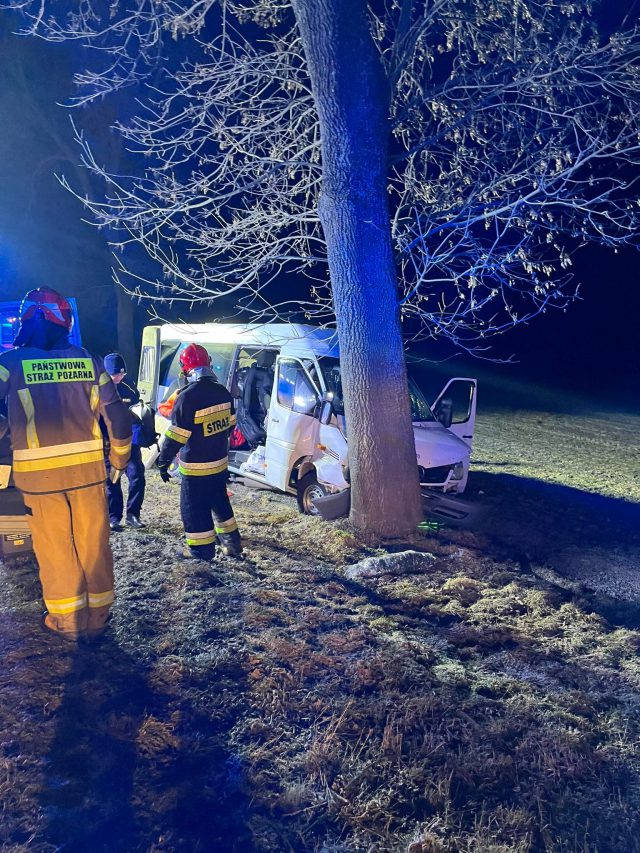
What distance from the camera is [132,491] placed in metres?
6.62

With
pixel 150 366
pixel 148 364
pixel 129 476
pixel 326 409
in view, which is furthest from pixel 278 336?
pixel 148 364

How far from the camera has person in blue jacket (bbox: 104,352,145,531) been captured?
6.31 m

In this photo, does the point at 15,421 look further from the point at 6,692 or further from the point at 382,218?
the point at 382,218

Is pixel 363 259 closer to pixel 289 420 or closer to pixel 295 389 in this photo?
pixel 295 389

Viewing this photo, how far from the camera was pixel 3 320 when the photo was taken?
29.5 ft

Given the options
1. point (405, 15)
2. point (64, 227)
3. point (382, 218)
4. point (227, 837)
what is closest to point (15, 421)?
point (227, 837)

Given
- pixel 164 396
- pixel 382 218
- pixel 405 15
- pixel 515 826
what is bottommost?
pixel 515 826

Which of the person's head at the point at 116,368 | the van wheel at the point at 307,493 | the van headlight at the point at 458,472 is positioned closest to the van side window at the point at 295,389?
the van wheel at the point at 307,493

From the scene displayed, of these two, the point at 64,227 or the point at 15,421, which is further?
the point at 64,227

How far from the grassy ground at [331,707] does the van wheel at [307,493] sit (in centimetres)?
137

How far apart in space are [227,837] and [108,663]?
4.98ft

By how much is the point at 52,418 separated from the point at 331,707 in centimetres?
234

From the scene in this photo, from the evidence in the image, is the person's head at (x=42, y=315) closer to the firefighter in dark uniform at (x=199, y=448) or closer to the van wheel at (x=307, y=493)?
the firefighter in dark uniform at (x=199, y=448)

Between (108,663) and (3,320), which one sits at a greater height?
(3,320)
